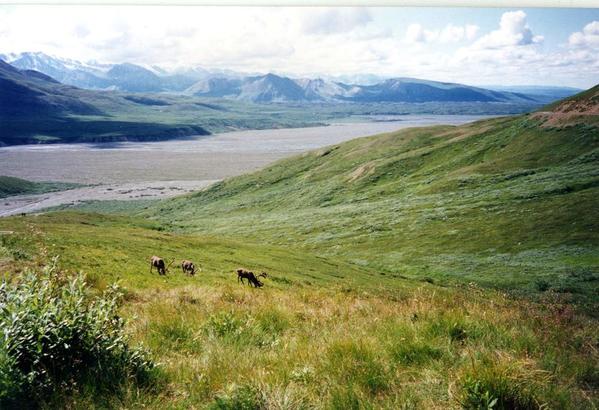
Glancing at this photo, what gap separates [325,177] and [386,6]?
97403 mm

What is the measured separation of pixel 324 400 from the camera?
154 inches

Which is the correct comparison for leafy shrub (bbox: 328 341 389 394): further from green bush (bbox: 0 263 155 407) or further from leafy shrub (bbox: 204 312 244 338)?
green bush (bbox: 0 263 155 407)

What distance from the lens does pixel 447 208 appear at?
61188mm

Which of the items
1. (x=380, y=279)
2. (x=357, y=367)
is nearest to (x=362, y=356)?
(x=357, y=367)

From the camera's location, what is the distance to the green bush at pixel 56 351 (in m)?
3.77

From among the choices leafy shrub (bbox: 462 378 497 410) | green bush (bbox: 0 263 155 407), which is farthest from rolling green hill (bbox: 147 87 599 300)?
green bush (bbox: 0 263 155 407)

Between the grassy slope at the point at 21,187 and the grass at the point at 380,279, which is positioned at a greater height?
the grass at the point at 380,279

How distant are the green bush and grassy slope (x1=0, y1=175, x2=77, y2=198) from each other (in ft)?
473

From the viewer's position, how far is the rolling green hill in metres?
40.6

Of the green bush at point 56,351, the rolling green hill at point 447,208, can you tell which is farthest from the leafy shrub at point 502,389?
the rolling green hill at point 447,208

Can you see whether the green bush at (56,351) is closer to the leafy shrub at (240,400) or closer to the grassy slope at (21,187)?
the leafy shrub at (240,400)

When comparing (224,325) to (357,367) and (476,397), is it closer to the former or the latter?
(357,367)

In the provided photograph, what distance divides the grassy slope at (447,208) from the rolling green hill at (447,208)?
0.21m

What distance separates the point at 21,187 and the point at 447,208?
12737 centimetres
